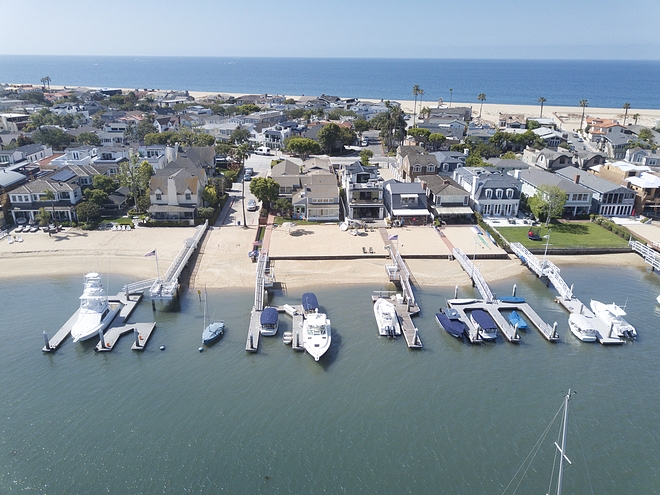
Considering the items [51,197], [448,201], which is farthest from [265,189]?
[51,197]

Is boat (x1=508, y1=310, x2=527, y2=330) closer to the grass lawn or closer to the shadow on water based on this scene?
the shadow on water

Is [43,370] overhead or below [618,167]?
below

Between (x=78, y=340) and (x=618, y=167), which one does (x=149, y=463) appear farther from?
(x=618, y=167)

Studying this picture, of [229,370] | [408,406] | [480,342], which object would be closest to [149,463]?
[229,370]

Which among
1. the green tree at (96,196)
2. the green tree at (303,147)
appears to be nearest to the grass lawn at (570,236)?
the green tree at (303,147)

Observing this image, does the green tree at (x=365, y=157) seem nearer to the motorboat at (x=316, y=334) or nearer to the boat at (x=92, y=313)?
the motorboat at (x=316, y=334)

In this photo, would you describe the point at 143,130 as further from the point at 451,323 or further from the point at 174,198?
the point at 451,323

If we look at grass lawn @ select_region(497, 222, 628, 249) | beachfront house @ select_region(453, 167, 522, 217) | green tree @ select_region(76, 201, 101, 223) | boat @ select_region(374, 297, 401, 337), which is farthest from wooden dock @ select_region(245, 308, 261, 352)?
beachfront house @ select_region(453, 167, 522, 217)
